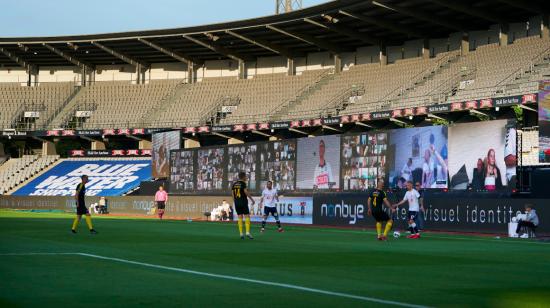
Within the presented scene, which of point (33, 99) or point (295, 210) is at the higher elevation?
point (33, 99)

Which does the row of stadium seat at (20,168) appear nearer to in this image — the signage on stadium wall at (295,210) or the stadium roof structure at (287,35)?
the stadium roof structure at (287,35)

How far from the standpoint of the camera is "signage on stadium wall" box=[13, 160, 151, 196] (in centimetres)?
7400

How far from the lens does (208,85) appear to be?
83.6 m

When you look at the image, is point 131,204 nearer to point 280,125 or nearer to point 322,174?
point 280,125

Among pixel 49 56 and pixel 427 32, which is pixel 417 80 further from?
pixel 49 56

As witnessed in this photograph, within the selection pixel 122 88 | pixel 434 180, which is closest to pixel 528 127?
pixel 434 180

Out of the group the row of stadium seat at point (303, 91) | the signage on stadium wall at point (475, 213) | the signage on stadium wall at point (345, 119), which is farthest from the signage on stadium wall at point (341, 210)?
the row of stadium seat at point (303, 91)

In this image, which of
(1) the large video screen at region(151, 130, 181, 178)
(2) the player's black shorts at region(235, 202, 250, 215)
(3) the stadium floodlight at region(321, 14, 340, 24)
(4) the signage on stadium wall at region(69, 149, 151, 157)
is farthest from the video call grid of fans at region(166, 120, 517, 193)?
(4) the signage on stadium wall at region(69, 149, 151, 157)

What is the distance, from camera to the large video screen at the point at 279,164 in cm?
4891

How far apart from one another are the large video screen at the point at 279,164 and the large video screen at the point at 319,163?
720mm

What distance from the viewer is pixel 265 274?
15664 millimetres

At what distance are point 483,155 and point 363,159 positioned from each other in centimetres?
814

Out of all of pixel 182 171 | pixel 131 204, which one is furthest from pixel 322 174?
pixel 131 204

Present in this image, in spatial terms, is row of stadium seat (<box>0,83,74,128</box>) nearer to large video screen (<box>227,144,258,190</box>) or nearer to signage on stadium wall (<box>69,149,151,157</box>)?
signage on stadium wall (<box>69,149,151,157</box>)
